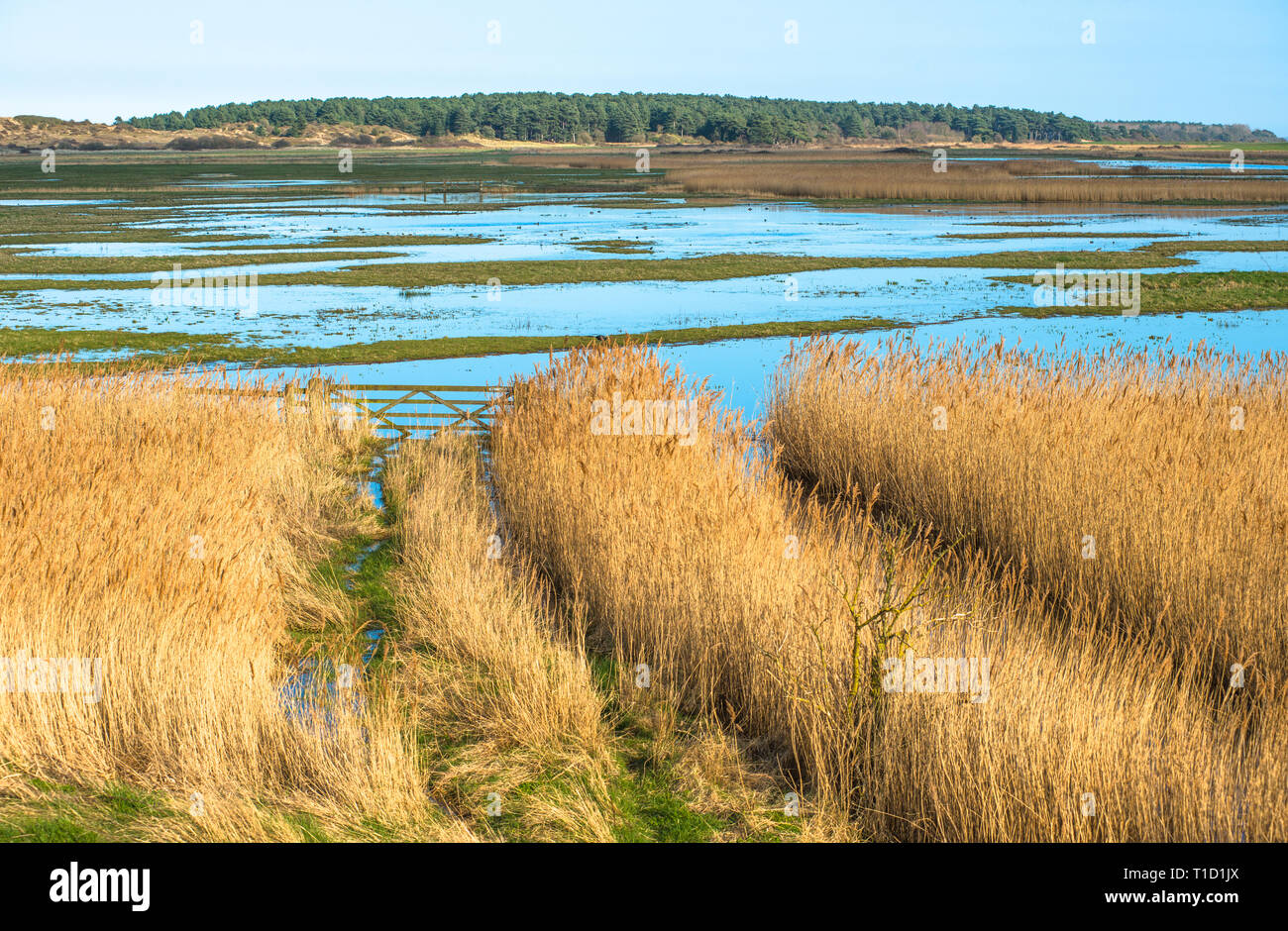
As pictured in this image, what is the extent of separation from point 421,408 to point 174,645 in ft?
Answer: 40.0

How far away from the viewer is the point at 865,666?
6902mm

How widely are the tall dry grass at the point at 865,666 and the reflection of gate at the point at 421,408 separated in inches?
202

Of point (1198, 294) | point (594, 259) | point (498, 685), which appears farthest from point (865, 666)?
point (594, 259)

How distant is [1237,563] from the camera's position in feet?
27.9

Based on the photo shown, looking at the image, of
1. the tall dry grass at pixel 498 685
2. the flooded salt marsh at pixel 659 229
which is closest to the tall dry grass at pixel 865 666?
the tall dry grass at pixel 498 685

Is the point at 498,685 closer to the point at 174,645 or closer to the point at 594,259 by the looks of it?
the point at 174,645

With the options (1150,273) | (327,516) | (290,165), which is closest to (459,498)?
(327,516)

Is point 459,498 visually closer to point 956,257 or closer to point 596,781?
point 596,781

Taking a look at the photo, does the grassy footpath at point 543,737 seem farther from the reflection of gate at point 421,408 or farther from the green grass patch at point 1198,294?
the green grass patch at point 1198,294

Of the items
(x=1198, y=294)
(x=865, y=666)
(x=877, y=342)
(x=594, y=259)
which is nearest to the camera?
(x=865, y=666)

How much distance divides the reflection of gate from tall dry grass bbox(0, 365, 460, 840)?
5.70 m

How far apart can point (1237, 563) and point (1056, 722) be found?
3.56 m

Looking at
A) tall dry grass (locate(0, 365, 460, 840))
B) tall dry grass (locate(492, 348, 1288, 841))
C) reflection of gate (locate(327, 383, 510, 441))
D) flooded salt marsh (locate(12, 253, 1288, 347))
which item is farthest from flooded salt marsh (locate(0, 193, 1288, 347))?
tall dry grass (locate(492, 348, 1288, 841))

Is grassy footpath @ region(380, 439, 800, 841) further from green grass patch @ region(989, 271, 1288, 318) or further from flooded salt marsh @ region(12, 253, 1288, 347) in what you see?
green grass patch @ region(989, 271, 1288, 318)
